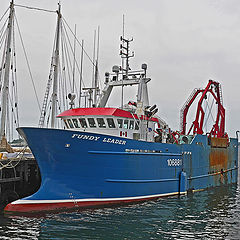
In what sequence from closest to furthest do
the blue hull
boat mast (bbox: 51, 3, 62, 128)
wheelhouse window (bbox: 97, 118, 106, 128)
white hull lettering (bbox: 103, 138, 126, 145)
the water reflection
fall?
the water reflection → the blue hull → white hull lettering (bbox: 103, 138, 126, 145) → wheelhouse window (bbox: 97, 118, 106, 128) → boat mast (bbox: 51, 3, 62, 128)

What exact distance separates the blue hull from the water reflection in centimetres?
63

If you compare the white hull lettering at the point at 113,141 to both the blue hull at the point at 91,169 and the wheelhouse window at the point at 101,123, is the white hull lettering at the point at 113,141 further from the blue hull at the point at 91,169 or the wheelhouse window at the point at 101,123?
the wheelhouse window at the point at 101,123

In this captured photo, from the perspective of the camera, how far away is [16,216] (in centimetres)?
1183

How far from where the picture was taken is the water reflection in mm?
9906

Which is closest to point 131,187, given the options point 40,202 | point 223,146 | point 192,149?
point 40,202

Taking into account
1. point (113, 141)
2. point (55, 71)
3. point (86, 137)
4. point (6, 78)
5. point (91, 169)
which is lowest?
point (91, 169)

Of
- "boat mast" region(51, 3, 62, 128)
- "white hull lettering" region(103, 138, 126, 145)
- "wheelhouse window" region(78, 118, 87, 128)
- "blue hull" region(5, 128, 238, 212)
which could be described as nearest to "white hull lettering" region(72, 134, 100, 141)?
"blue hull" region(5, 128, 238, 212)

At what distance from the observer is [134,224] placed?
1103 cm

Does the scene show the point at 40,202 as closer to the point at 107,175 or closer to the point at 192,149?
the point at 107,175

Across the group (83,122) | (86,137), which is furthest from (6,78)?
(86,137)

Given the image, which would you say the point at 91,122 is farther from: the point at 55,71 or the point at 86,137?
the point at 55,71

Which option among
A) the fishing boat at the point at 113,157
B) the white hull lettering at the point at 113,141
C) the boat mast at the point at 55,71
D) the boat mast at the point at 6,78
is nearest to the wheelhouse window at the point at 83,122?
the fishing boat at the point at 113,157

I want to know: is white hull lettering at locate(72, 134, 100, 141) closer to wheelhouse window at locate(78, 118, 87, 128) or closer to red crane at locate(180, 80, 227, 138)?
wheelhouse window at locate(78, 118, 87, 128)

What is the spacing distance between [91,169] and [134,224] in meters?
3.08
